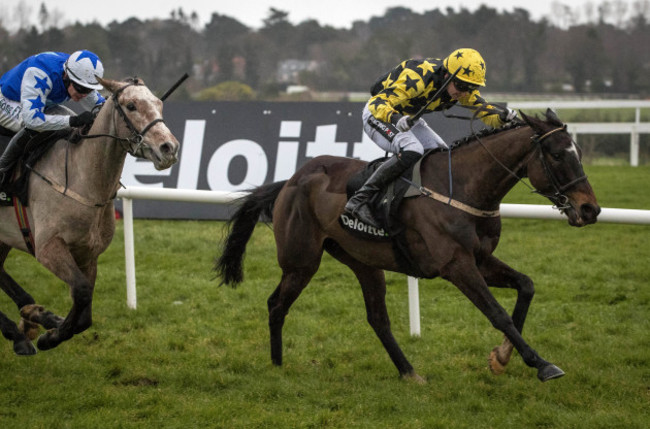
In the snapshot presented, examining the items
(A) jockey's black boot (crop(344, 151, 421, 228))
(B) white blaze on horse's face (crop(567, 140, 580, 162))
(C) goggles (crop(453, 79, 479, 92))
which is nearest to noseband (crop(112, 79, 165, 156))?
(A) jockey's black boot (crop(344, 151, 421, 228))

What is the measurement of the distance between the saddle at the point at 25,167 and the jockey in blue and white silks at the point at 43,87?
0.14 meters

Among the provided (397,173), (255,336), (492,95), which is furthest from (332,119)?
(492,95)

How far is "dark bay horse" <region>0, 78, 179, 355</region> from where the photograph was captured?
4.76 m

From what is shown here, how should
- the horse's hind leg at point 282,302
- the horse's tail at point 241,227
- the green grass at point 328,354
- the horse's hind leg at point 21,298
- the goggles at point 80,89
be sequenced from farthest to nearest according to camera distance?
the horse's tail at point 241,227 < the horse's hind leg at point 282,302 < the horse's hind leg at point 21,298 < the goggles at point 80,89 < the green grass at point 328,354

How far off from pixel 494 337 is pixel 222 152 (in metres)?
5.36

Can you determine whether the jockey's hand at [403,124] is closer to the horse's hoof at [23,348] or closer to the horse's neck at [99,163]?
the horse's neck at [99,163]

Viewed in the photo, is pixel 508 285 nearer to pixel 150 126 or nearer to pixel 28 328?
pixel 150 126

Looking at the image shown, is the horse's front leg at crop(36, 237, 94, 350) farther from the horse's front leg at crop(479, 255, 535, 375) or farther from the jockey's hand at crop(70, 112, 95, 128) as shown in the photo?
the horse's front leg at crop(479, 255, 535, 375)

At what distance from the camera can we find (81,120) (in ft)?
16.6

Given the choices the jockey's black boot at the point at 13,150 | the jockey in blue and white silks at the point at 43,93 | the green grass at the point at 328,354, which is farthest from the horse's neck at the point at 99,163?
the green grass at the point at 328,354

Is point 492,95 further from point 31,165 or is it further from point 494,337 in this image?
point 31,165

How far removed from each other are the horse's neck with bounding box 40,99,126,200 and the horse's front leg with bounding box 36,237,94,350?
36cm

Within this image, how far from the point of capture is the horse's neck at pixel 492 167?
462 centimetres

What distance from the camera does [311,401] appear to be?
187 inches
